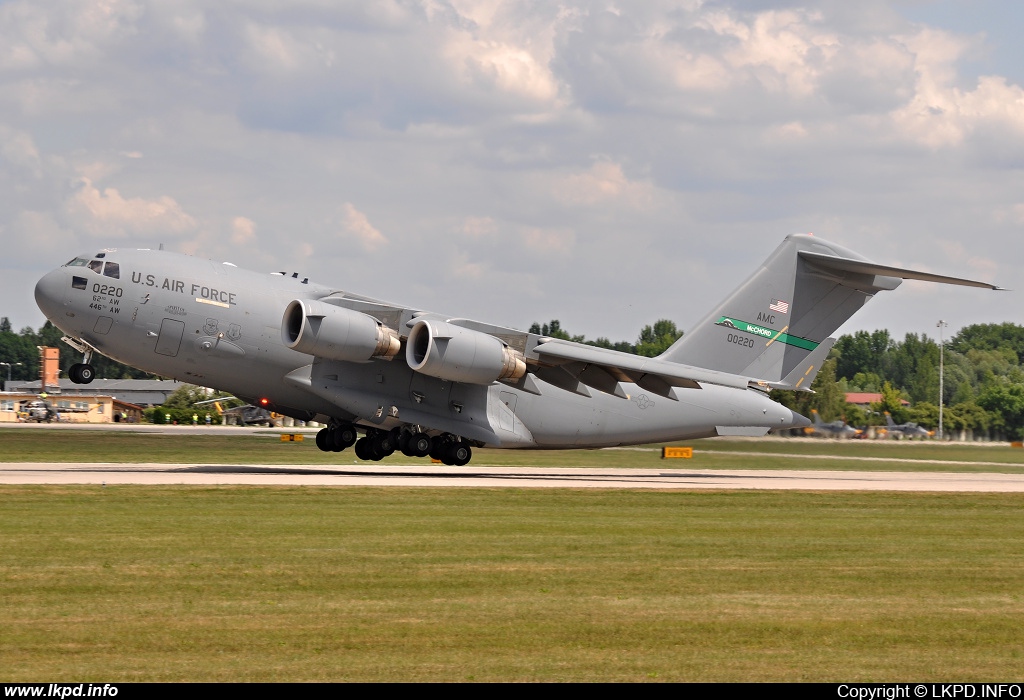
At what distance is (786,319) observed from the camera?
2833 centimetres

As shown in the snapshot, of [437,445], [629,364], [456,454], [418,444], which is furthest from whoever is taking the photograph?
[456,454]

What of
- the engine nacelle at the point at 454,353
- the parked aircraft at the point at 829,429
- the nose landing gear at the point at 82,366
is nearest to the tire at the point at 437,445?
the engine nacelle at the point at 454,353

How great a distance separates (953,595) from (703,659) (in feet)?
12.6

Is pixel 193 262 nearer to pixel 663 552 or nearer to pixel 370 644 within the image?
pixel 663 552

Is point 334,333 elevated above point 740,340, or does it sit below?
below

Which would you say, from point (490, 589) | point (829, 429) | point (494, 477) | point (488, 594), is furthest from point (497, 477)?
point (488, 594)

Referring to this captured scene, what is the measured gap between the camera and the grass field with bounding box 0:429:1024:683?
7766 mm

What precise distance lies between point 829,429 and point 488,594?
26.8 m

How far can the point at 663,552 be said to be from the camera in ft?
43.3

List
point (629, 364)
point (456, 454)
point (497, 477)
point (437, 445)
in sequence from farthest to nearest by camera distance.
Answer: point (456, 454), point (437, 445), point (629, 364), point (497, 477)

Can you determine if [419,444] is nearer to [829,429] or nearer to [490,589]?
[829,429]

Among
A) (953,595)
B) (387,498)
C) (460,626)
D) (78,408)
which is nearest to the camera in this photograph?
(460,626)

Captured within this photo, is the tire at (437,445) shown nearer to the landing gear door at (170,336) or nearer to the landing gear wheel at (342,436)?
the landing gear wheel at (342,436)

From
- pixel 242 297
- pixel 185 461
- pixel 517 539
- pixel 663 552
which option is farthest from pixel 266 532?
pixel 185 461
